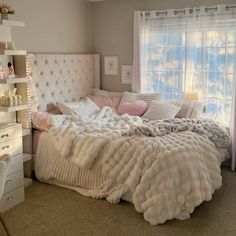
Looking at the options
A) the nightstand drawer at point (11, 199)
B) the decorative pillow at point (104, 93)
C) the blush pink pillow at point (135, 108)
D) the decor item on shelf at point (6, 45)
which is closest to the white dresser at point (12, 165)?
the nightstand drawer at point (11, 199)

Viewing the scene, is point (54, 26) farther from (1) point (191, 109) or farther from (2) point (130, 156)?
(2) point (130, 156)

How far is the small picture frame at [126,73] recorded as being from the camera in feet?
15.7

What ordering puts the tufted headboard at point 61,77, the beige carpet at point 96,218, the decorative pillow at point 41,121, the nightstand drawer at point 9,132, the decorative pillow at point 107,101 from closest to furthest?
the beige carpet at point 96,218 → the nightstand drawer at point 9,132 → the decorative pillow at point 41,121 → the tufted headboard at point 61,77 → the decorative pillow at point 107,101

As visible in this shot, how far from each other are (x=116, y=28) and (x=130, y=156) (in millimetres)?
2557

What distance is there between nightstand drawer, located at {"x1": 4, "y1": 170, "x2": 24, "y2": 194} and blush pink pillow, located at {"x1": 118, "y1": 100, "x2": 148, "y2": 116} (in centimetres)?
171

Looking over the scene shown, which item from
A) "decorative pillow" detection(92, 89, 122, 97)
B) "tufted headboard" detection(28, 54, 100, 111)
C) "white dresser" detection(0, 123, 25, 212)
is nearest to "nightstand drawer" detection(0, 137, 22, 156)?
"white dresser" detection(0, 123, 25, 212)

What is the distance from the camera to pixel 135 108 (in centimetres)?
429

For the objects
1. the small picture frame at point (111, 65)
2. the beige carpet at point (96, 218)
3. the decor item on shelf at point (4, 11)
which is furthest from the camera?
the small picture frame at point (111, 65)

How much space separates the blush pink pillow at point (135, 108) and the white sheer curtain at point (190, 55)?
389mm

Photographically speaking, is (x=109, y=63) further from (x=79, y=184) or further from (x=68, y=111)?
(x=79, y=184)

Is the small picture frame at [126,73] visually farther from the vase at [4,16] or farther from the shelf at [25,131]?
the vase at [4,16]

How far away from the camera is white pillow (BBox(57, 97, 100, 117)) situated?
405 centimetres

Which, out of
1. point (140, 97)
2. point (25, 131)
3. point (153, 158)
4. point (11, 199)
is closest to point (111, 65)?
point (140, 97)

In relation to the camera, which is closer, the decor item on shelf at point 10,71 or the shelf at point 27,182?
the decor item on shelf at point 10,71
